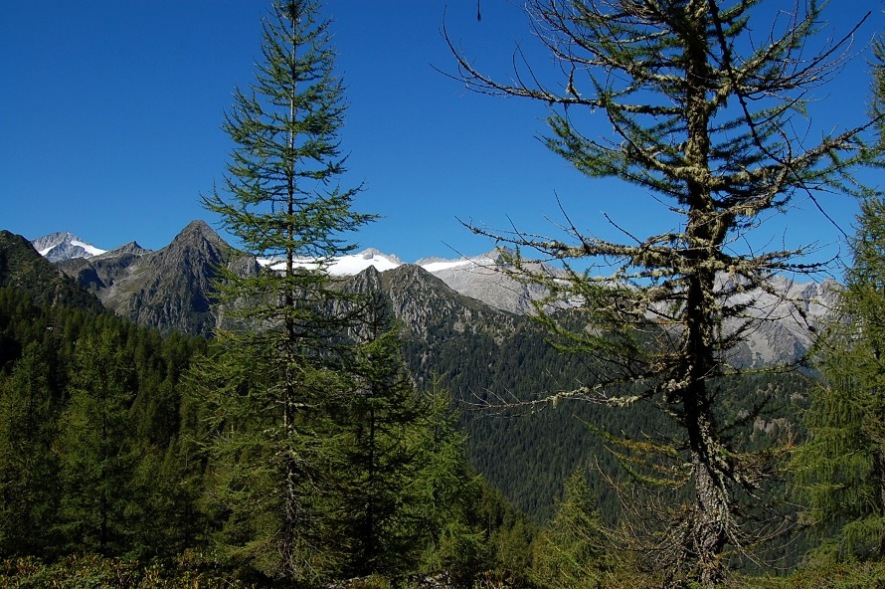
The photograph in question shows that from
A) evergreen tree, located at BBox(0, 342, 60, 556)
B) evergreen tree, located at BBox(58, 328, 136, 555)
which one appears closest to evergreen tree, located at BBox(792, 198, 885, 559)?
evergreen tree, located at BBox(58, 328, 136, 555)

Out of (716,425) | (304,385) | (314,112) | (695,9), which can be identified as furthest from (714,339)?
(314,112)

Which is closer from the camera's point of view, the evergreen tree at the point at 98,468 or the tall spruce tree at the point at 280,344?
the tall spruce tree at the point at 280,344

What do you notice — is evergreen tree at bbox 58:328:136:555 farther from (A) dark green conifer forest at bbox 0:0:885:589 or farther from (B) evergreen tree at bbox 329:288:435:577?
(B) evergreen tree at bbox 329:288:435:577

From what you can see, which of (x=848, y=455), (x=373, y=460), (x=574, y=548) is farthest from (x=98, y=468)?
(x=848, y=455)

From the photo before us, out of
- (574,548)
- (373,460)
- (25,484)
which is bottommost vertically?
(574,548)

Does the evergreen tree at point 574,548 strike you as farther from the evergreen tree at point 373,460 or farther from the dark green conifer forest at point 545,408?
the evergreen tree at point 373,460

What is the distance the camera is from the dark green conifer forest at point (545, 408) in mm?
4551

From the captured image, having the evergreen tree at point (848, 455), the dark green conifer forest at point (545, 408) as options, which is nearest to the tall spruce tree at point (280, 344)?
the dark green conifer forest at point (545, 408)

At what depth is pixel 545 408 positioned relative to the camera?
498 centimetres

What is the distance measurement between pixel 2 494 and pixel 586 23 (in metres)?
24.7

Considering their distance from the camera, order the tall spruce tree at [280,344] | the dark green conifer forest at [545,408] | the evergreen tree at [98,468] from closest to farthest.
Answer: the dark green conifer forest at [545,408]
the tall spruce tree at [280,344]
the evergreen tree at [98,468]

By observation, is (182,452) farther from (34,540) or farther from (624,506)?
(624,506)

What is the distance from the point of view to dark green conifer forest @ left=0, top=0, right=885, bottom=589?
4.55 metres

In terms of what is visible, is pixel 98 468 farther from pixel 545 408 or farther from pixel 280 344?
pixel 545 408
